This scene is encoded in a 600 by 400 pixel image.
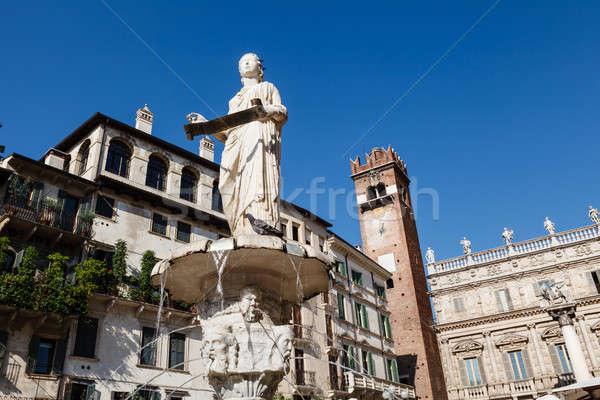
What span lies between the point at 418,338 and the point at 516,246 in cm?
1150

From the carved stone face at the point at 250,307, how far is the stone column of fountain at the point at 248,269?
1 cm

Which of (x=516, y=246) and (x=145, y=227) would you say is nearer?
(x=145, y=227)

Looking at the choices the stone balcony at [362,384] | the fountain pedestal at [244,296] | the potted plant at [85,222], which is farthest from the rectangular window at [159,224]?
the fountain pedestal at [244,296]

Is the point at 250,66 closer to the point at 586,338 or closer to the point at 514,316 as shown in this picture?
the point at 586,338

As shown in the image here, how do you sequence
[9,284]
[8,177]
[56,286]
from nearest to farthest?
[9,284] < [56,286] < [8,177]

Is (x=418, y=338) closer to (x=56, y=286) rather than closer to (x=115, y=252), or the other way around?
(x=115, y=252)

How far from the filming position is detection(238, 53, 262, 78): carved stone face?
8664 mm

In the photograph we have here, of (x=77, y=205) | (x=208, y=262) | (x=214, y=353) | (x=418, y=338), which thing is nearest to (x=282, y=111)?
(x=208, y=262)

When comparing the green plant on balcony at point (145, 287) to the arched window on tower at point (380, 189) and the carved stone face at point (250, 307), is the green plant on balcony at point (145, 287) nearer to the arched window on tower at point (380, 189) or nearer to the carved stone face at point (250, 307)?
the carved stone face at point (250, 307)

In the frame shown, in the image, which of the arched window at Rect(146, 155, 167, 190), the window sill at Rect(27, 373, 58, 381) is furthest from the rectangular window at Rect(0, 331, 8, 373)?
the arched window at Rect(146, 155, 167, 190)

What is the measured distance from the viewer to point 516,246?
42469 mm

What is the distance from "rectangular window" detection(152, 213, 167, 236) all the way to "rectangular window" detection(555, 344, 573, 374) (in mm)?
30760

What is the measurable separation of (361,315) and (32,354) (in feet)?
71.4

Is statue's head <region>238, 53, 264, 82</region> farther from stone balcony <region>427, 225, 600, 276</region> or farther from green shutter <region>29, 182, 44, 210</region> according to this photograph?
stone balcony <region>427, 225, 600, 276</region>
